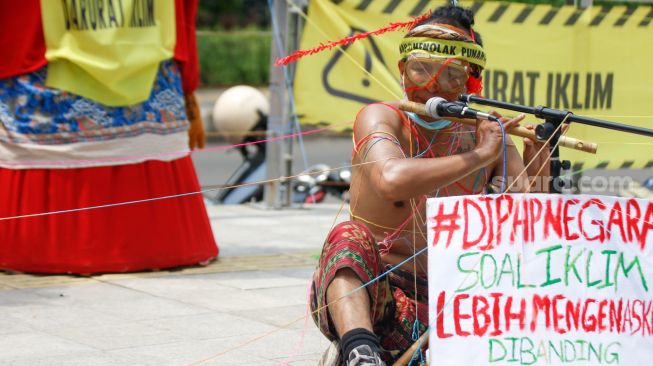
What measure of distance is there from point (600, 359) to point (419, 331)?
0.69 m

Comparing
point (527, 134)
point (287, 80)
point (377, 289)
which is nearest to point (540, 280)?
point (527, 134)

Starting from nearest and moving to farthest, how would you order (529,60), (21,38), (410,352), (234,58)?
(410,352) → (21,38) → (529,60) → (234,58)

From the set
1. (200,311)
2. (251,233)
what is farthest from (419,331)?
(251,233)

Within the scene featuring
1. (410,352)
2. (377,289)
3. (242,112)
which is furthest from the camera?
(242,112)

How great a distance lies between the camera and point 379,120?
3.96 m

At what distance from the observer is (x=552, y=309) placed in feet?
11.8

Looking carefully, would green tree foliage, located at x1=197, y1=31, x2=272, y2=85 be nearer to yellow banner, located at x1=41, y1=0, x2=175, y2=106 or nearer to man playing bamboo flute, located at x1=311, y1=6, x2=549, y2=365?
yellow banner, located at x1=41, y1=0, x2=175, y2=106

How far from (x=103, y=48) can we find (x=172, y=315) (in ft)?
5.61

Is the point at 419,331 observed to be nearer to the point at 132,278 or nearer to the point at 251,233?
the point at 132,278

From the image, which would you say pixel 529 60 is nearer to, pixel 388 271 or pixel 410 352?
pixel 388 271

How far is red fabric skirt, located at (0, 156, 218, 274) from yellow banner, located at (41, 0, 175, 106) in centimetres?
46

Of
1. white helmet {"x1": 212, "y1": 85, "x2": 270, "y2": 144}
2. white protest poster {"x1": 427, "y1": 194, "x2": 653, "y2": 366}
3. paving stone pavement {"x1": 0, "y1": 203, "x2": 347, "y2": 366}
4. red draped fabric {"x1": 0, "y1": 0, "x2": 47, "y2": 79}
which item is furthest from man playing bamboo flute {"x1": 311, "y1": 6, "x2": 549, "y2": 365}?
white helmet {"x1": 212, "y1": 85, "x2": 270, "y2": 144}

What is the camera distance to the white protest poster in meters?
3.52

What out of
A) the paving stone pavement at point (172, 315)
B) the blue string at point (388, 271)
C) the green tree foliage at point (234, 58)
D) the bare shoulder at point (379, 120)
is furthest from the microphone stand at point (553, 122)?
the green tree foliage at point (234, 58)
